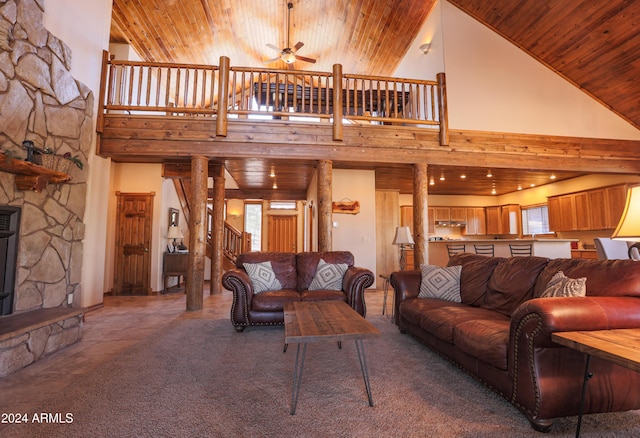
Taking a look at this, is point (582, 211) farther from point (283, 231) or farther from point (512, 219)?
point (283, 231)

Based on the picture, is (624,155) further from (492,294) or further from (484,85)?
(492,294)

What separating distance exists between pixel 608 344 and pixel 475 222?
28.4ft

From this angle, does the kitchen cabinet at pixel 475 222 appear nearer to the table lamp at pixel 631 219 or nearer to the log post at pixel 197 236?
the log post at pixel 197 236

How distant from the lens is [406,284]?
3.30m

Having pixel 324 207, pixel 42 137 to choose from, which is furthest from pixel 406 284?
pixel 42 137

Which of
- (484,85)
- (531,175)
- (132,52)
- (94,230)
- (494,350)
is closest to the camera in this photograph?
(494,350)

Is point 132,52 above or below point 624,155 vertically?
above

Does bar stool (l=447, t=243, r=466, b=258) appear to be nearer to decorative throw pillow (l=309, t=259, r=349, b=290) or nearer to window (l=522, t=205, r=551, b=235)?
decorative throw pillow (l=309, t=259, r=349, b=290)

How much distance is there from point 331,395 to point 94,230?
4.20 meters

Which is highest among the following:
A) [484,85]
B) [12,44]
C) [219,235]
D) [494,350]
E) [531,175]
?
[484,85]

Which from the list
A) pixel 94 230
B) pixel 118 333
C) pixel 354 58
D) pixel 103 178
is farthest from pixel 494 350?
pixel 354 58

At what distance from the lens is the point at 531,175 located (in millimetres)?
6816

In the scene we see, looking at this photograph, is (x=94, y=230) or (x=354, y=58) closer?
A: (x=94, y=230)

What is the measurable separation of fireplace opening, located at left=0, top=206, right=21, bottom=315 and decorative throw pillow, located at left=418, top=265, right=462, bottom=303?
400 cm
